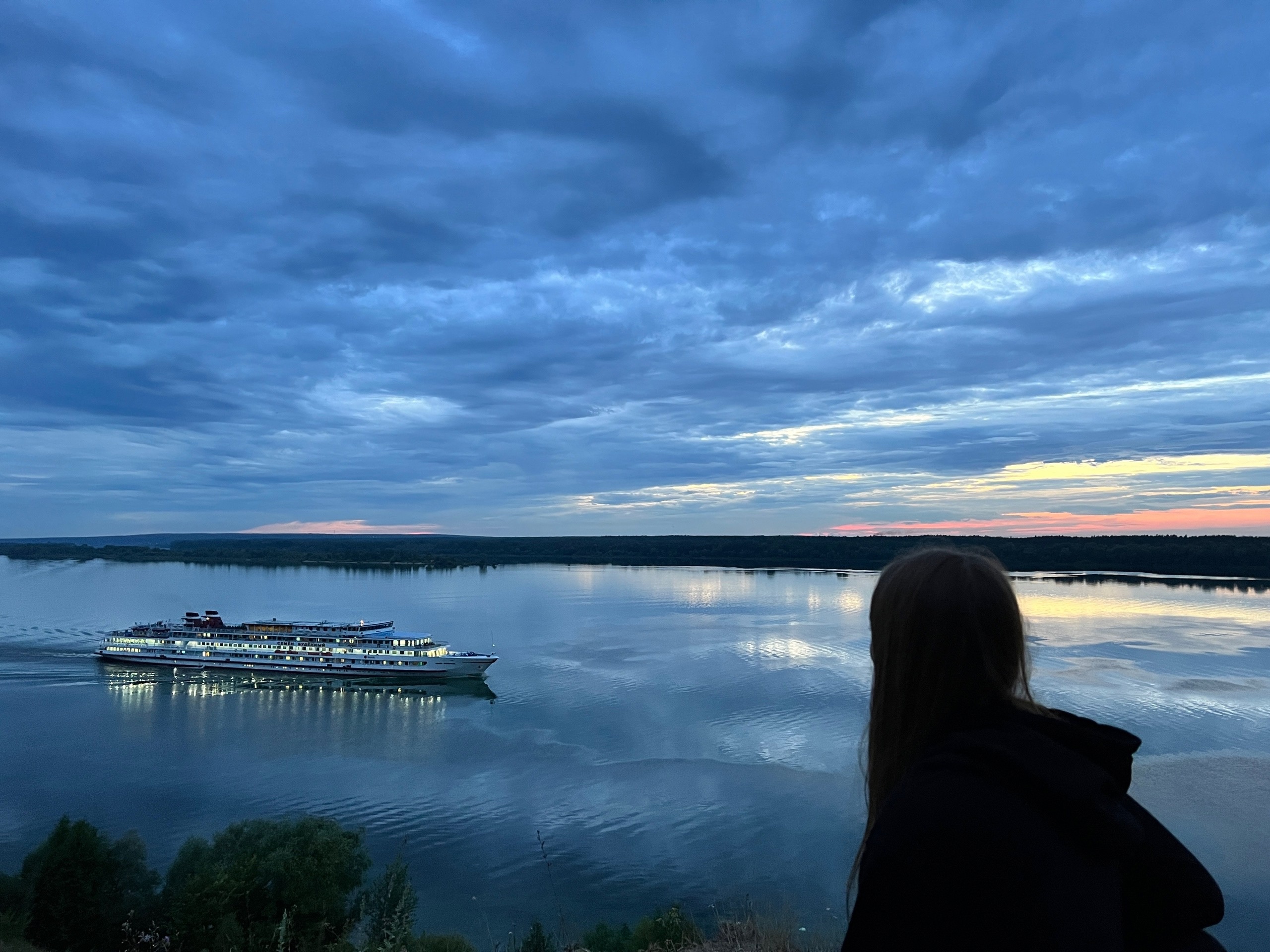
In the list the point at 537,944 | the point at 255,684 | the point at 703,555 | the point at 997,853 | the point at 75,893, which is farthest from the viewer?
the point at 703,555

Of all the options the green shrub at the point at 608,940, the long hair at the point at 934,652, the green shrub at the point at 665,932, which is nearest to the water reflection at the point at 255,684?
the green shrub at the point at 608,940

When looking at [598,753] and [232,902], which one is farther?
[598,753]

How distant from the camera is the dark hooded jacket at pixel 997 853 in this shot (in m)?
1.28

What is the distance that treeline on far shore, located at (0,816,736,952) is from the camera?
9.19 m

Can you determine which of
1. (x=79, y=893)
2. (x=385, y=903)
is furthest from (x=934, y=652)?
(x=79, y=893)

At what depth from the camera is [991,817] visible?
50.6 inches

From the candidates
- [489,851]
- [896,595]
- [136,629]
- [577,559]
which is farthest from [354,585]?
[896,595]

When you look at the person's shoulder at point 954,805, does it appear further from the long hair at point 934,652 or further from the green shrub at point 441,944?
the green shrub at point 441,944

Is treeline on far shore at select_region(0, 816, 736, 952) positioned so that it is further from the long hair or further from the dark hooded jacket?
the dark hooded jacket

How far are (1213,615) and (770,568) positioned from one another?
5373cm

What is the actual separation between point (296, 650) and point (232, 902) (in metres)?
26.4

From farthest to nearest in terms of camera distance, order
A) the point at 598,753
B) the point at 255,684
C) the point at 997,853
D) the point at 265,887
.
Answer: the point at 255,684 → the point at 598,753 → the point at 265,887 → the point at 997,853

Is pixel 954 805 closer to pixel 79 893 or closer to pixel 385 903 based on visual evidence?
pixel 385 903

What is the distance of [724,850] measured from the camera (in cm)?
1518
